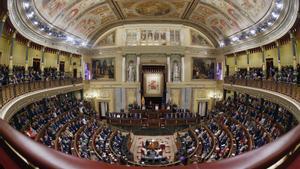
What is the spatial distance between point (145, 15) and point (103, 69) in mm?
7773

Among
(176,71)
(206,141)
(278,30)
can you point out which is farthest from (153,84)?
(278,30)

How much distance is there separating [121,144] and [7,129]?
14446mm

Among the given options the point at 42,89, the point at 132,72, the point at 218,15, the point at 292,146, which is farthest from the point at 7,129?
the point at 132,72

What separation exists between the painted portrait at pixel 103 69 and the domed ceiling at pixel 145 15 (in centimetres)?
254

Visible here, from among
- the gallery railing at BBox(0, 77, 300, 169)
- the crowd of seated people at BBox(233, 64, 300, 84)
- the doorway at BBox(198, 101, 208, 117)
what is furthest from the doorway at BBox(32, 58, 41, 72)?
the gallery railing at BBox(0, 77, 300, 169)

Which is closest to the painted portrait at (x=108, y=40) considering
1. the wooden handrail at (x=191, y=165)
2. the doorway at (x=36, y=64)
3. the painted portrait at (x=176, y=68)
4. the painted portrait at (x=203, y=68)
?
the painted portrait at (x=176, y=68)

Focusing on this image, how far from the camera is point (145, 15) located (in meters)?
24.3

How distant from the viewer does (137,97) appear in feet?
84.9

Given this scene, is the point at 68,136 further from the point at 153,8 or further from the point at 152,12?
the point at 152,12

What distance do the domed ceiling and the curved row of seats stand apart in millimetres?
6046

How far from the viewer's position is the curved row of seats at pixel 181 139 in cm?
1180

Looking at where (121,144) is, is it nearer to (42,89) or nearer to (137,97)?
(42,89)

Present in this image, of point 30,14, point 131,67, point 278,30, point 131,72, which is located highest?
point 30,14

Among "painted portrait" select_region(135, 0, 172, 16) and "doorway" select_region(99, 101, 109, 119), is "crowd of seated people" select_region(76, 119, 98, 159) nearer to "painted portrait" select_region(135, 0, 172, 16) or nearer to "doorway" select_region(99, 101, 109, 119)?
"doorway" select_region(99, 101, 109, 119)
